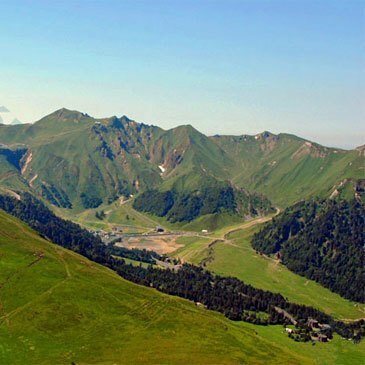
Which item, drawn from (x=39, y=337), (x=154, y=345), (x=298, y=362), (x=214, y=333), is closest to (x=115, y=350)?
(x=154, y=345)

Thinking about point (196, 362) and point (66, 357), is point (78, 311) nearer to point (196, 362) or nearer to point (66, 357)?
point (66, 357)

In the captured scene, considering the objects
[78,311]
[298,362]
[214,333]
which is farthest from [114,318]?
[298,362]

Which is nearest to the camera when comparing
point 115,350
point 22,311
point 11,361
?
point 11,361

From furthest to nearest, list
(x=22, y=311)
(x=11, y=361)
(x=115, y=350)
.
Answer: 1. (x=22, y=311)
2. (x=115, y=350)
3. (x=11, y=361)

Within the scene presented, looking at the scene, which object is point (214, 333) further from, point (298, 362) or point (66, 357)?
point (66, 357)

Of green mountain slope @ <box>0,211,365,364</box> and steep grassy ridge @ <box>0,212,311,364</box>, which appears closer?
green mountain slope @ <box>0,211,365,364</box>

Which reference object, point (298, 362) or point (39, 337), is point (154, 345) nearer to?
point (39, 337)

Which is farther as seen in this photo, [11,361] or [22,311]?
[22,311]

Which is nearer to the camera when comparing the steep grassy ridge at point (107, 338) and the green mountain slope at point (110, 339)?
the green mountain slope at point (110, 339)

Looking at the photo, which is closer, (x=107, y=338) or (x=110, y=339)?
(x=110, y=339)
